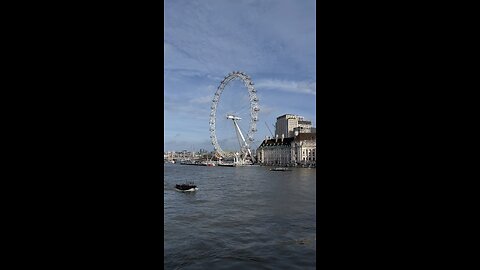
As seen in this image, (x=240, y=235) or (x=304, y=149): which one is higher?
(x=304, y=149)

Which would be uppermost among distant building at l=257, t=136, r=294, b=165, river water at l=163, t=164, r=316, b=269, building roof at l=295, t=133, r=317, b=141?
building roof at l=295, t=133, r=317, b=141

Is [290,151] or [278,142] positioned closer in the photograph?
[290,151]

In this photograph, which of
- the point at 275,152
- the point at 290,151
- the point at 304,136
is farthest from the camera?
the point at 275,152

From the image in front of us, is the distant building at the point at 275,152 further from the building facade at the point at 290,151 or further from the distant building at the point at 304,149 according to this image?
the distant building at the point at 304,149

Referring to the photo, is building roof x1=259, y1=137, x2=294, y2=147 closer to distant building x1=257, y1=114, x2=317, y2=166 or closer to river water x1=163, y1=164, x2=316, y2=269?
distant building x1=257, y1=114, x2=317, y2=166

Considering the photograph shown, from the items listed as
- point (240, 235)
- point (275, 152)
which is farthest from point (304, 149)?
point (240, 235)

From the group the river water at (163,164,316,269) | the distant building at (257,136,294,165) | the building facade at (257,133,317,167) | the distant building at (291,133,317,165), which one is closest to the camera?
→ the river water at (163,164,316,269)

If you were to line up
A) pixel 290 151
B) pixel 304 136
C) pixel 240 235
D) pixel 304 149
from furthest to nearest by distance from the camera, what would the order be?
pixel 290 151 < pixel 304 136 < pixel 304 149 < pixel 240 235

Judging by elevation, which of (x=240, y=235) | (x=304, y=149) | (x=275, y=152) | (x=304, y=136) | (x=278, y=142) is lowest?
(x=240, y=235)

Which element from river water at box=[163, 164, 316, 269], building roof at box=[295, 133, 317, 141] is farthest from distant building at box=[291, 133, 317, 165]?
river water at box=[163, 164, 316, 269]

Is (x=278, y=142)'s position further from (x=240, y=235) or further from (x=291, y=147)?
(x=240, y=235)

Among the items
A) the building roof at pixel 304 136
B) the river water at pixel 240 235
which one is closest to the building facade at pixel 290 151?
the building roof at pixel 304 136

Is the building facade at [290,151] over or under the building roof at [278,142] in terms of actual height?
under
